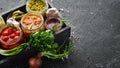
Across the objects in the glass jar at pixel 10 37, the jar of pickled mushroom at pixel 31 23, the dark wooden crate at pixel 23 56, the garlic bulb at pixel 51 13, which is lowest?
the dark wooden crate at pixel 23 56

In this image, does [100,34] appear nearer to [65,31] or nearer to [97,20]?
[97,20]

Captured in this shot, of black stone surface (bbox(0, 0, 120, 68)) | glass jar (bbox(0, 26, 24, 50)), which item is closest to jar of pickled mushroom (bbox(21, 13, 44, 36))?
glass jar (bbox(0, 26, 24, 50))

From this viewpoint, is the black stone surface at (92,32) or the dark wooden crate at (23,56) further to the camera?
the black stone surface at (92,32)

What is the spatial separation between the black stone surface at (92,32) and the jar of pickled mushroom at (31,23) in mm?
223

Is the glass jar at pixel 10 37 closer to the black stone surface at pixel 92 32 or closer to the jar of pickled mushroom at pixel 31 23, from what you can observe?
the jar of pickled mushroom at pixel 31 23

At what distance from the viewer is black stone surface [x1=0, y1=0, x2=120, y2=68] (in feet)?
5.24

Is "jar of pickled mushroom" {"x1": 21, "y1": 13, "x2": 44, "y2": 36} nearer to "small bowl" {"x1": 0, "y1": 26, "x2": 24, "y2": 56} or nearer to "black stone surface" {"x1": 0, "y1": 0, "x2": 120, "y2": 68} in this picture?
"small bowl" {"x1": 0, "y1": 26, "x2": 24, "y2": 56}

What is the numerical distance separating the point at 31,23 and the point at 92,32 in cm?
42

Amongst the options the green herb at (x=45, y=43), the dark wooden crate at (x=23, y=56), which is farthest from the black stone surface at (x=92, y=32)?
the green herb at (x=45, y=43)

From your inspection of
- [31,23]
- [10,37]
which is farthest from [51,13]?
[10,37]

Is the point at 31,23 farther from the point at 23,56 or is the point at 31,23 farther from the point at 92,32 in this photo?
the point at 92,32

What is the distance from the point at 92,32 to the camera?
5.62ft

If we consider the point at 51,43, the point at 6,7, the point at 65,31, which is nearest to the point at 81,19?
the point at 65,31

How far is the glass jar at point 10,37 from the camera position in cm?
146
